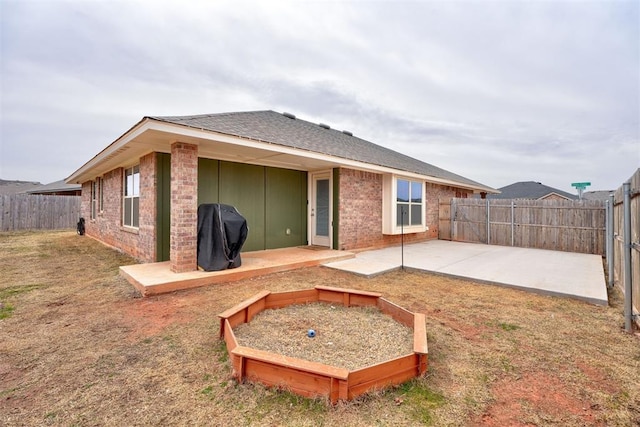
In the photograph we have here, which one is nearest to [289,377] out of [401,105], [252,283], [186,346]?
[186,346]

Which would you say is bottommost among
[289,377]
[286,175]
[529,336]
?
[529,336]

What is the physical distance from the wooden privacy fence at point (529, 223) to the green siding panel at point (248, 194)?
8811mm

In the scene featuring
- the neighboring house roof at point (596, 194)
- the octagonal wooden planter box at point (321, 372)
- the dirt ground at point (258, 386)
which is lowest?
the dirt ground at point (258, 386)

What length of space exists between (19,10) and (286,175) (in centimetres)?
781

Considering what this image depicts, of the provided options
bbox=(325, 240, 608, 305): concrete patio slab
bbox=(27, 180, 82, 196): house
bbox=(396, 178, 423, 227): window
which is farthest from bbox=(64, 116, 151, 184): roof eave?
bbox=(27, 180, 82, 196): house

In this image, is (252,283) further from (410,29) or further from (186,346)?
(410,29)

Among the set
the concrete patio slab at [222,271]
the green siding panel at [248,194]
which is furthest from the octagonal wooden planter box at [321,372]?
the green siding panel at [248,194]

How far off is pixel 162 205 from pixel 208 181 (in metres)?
1.19

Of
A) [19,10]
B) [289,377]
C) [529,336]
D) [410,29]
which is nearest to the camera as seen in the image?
[289,377]

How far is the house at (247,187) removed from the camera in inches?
211

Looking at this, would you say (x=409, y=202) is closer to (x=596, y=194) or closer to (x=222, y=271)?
(x=222, y=271)

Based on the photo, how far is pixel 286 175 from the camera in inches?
341

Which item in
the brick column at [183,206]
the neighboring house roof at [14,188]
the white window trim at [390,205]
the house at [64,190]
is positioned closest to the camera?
the brick column at [183,206]

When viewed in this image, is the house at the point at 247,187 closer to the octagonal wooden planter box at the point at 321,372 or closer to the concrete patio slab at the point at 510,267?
the concrete patio slab at the point at 510,267
